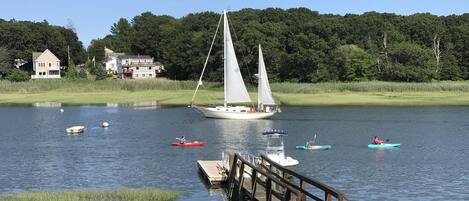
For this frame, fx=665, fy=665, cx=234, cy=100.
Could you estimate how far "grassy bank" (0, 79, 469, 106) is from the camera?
11831 cm

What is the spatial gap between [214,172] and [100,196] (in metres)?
7.70

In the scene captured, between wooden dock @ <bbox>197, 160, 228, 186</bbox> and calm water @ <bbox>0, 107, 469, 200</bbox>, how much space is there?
2.38ft

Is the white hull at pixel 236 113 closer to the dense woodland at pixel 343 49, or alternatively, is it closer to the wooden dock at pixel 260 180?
the wooden dock at pixel 260 180

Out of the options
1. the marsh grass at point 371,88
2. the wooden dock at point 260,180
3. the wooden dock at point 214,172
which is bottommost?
the wooden dock at point 214,172

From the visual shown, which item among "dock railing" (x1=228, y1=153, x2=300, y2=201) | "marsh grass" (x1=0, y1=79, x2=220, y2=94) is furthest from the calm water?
"marsh grass" (x1=0, y1=79, x2=220, y2=94)

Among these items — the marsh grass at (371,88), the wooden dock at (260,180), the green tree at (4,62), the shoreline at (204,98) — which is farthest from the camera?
the green tree at (4,62)

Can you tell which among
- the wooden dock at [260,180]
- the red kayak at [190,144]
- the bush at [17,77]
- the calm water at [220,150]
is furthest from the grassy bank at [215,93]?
the wooden dock at [260,180]

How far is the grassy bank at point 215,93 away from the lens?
118m

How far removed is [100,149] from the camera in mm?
56969

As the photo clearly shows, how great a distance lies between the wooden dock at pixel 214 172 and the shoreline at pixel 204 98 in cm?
7066

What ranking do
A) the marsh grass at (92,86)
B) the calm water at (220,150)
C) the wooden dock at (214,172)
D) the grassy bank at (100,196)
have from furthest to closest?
the marsh grass at (92,86)
the calm water at (220,150)
the wooden dock at (214,172)
the grassy bank at (100,196)

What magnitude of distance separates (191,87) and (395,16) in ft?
239

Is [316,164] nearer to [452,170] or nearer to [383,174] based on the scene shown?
[383,174]

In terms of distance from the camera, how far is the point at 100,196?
3372 centimetres
